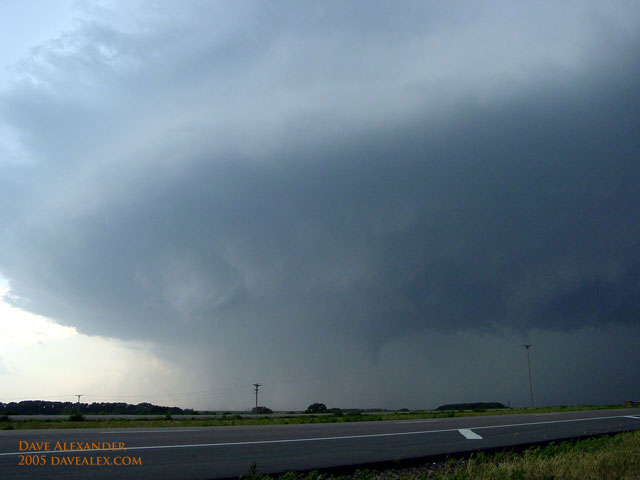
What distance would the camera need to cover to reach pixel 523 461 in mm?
12656

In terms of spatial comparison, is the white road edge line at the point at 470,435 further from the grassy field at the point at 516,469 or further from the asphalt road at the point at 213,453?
the grassy field at the point at 516,469

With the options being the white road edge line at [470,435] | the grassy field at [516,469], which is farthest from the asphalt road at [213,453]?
the grassy field at [516,469]

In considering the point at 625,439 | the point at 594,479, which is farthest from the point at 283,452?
the point at 625,439

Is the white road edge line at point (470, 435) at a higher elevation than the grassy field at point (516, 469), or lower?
lower

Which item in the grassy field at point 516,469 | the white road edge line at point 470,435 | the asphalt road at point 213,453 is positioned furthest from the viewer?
the white road edge line at point 470,435

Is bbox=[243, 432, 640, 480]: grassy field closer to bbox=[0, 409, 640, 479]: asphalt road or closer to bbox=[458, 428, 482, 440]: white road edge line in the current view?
bbox=[0, 409, 640, 479]: asphalt road

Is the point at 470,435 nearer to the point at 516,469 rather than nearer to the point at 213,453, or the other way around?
the point at 516,469

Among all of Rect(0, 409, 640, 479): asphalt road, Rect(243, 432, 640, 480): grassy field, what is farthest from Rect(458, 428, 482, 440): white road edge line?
Rect(243, 432, 640, 480): grassy field

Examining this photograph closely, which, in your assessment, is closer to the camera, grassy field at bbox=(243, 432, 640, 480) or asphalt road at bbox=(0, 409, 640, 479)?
asphalt road at bbox=(0, 409, 640, 479)

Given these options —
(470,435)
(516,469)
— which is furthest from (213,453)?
(470,435)

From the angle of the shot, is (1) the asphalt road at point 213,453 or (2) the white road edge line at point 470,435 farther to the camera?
(2) the white road edge line at point 470,435

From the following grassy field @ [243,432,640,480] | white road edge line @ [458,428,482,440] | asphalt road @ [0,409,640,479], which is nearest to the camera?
asphalt road @ [0,409,640,479]

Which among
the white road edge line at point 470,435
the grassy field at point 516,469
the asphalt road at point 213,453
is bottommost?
the white road edge line at point 470,435

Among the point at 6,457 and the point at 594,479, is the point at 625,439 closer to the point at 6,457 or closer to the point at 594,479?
the point at 594,479
